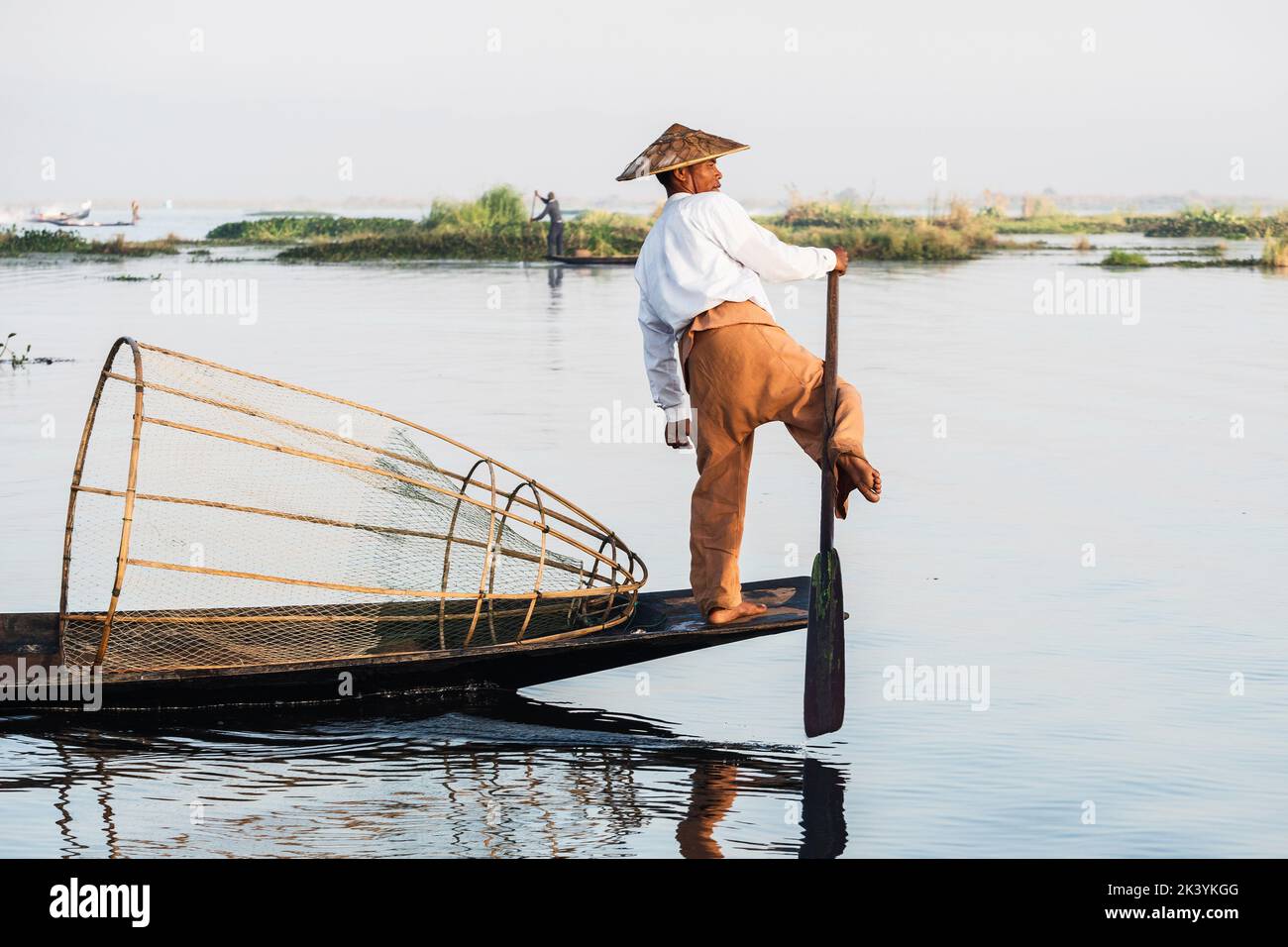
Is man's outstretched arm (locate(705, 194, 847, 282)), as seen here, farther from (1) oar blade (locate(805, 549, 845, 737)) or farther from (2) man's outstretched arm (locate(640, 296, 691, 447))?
(1) oar blade (locate(805, 549, 845, 737))

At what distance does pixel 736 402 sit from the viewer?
704 cm

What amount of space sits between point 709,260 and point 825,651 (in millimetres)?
1497

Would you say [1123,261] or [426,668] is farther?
[1123,261]

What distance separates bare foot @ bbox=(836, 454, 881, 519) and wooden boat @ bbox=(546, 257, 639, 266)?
2813cm

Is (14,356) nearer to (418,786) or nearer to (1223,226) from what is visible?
(418,786)

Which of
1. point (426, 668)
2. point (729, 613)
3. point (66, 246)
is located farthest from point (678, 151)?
point (66, 246)

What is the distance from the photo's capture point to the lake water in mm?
6234

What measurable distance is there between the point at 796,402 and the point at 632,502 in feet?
15.3

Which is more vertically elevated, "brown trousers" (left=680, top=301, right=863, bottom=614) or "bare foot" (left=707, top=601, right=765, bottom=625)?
"brown trousers" (left=680, top=301, right=863, bottom=614)

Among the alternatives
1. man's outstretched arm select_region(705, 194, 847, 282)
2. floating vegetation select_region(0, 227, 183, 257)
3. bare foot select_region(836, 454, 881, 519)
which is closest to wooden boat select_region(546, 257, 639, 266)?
floating vegetation select_region(0, 227, 183, 257)

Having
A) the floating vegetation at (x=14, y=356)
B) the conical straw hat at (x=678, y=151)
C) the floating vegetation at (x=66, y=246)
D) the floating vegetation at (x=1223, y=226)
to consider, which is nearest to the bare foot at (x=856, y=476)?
the conical straw hat at (x=678, y=151)

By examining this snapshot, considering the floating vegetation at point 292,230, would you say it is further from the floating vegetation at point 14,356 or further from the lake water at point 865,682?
the lake water at point 865,682

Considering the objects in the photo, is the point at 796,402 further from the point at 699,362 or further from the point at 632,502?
the point at 632,502
